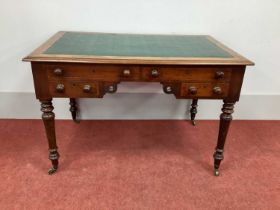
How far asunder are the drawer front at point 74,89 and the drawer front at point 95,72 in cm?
3

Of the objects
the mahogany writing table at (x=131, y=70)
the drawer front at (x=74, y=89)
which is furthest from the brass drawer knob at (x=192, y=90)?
the drawer front at (x=74, y=89)

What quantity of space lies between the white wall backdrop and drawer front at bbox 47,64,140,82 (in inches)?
28.1

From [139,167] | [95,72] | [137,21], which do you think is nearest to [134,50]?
[95,72]

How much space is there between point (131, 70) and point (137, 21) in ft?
2.42

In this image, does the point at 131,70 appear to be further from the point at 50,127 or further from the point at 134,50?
the point at 50,127

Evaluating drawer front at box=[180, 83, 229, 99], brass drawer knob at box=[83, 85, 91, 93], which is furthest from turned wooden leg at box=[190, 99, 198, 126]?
brass drawer knob at box=[83, 85, 91, 93]

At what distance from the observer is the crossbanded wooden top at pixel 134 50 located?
129 centimetres

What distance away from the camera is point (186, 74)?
136 centimetres

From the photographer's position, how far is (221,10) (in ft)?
6.31

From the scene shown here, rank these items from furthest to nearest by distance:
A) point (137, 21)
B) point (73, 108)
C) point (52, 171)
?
1. point (73, 108)
2. point (137, 21)
3. point (52, 171)

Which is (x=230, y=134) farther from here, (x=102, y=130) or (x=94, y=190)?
(x=94, y=190)

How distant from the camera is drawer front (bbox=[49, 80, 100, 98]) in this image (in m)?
1.36

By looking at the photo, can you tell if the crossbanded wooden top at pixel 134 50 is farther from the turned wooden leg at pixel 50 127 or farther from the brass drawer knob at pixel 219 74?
the turned wooden leg at pixel 50 127

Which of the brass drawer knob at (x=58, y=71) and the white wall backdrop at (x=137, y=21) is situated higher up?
the white wall backdrop at (x=137, y=21)
